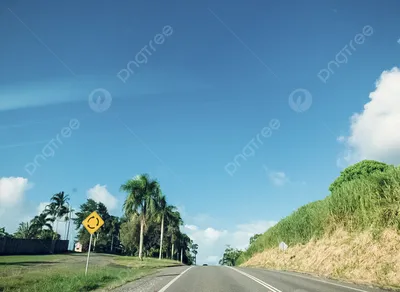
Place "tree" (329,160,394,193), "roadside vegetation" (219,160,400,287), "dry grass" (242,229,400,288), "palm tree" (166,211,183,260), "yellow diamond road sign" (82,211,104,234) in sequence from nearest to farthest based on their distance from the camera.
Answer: "dry grass" (242,229,400,288) → "roadside vegetation" (219,160,400,287) → "yellow diamond road sign" (82,211,104,234) → "tree" (329,160,394,193) → "palm tree" (166,211,183,260)

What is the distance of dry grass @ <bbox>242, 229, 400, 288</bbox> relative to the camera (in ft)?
43.5

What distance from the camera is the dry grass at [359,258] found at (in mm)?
13250

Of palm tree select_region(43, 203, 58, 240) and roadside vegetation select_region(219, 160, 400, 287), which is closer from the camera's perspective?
roadside vegetation select_region(219, 160, 400, 287)

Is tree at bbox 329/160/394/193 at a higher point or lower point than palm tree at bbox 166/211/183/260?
higher

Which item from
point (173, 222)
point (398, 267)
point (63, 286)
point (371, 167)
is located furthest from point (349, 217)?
point (173, 222)

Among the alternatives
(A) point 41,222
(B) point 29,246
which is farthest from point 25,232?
(B) point 29,246

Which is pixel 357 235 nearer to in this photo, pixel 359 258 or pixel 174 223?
pixel 359 258

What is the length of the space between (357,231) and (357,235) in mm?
784

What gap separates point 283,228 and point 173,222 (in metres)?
42.8

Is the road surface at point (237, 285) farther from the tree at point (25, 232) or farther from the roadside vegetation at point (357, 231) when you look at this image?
the tree at point (25, 232)

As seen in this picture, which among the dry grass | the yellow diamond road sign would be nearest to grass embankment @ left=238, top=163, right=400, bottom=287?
the dry grass

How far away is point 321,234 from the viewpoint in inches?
1035

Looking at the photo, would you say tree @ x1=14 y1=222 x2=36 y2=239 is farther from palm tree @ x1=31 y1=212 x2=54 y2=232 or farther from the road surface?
the road surface

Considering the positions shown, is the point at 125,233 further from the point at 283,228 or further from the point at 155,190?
the point at 283,228
